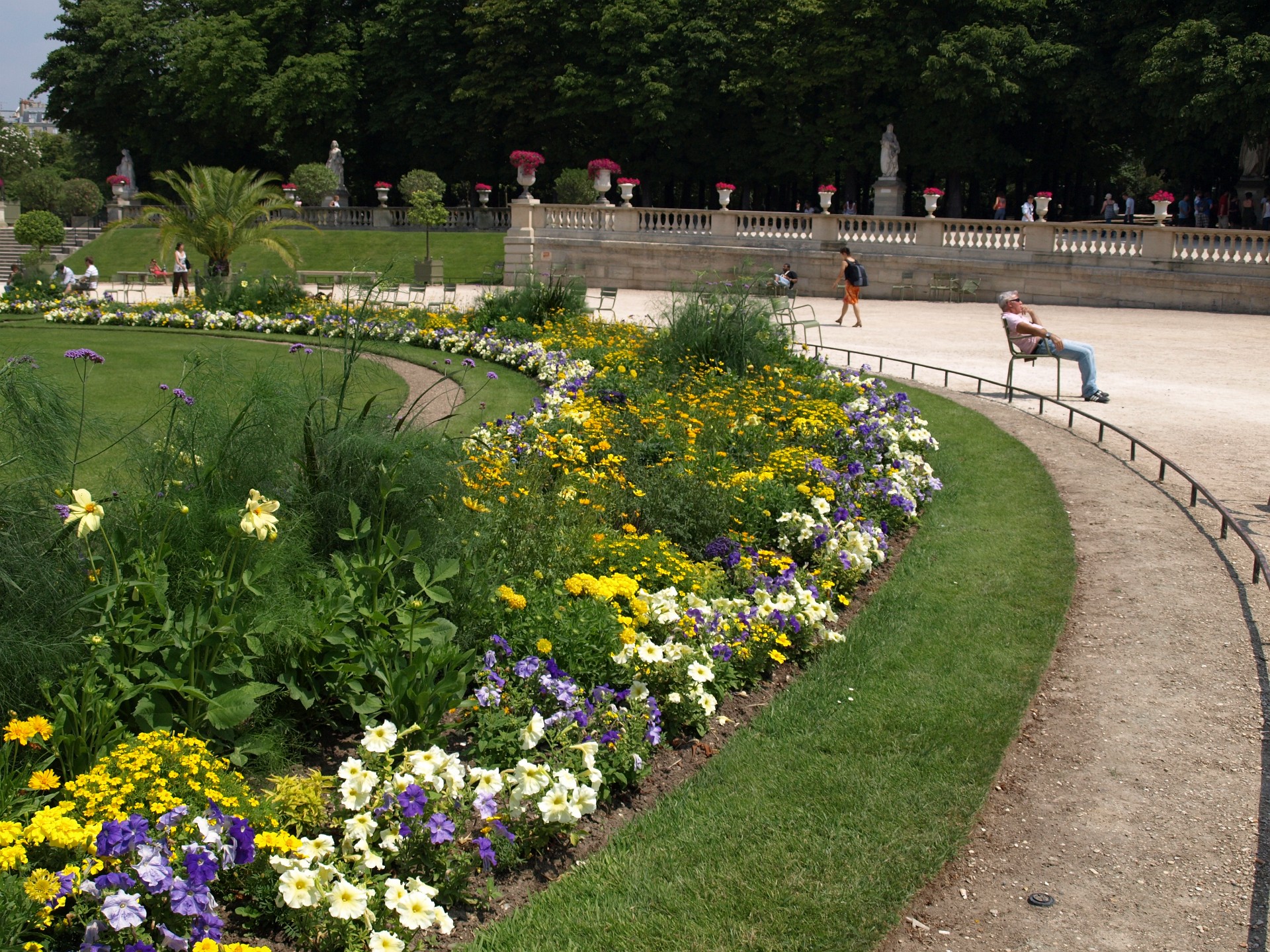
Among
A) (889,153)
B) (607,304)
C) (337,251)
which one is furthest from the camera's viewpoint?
(337,251)

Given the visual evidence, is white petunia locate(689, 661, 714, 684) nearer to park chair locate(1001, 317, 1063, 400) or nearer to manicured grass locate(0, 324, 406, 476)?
manicured grass locate(0, 324, 406, 476)

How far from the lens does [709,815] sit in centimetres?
457

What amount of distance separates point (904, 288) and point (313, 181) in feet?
86.5

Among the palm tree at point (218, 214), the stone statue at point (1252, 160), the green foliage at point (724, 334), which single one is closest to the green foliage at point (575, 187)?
the palm tree at point (218, 214)

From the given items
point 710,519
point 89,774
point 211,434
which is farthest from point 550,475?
point 89,774

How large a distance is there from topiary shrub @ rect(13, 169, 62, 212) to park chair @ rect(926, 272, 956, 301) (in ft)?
135

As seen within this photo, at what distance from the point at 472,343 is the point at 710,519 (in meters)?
11.3

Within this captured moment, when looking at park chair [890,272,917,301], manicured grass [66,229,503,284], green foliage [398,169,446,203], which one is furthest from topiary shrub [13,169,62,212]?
park chair [890,272,917,301]

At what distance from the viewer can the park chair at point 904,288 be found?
28938 mm

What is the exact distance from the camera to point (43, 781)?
12.5ft

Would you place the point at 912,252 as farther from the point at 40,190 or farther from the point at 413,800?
the point at 40,190

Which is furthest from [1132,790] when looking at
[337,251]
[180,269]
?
[337,251]

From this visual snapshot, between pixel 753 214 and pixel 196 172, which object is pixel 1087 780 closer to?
pixel 196 172

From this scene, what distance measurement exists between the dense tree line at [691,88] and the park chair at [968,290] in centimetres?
866
